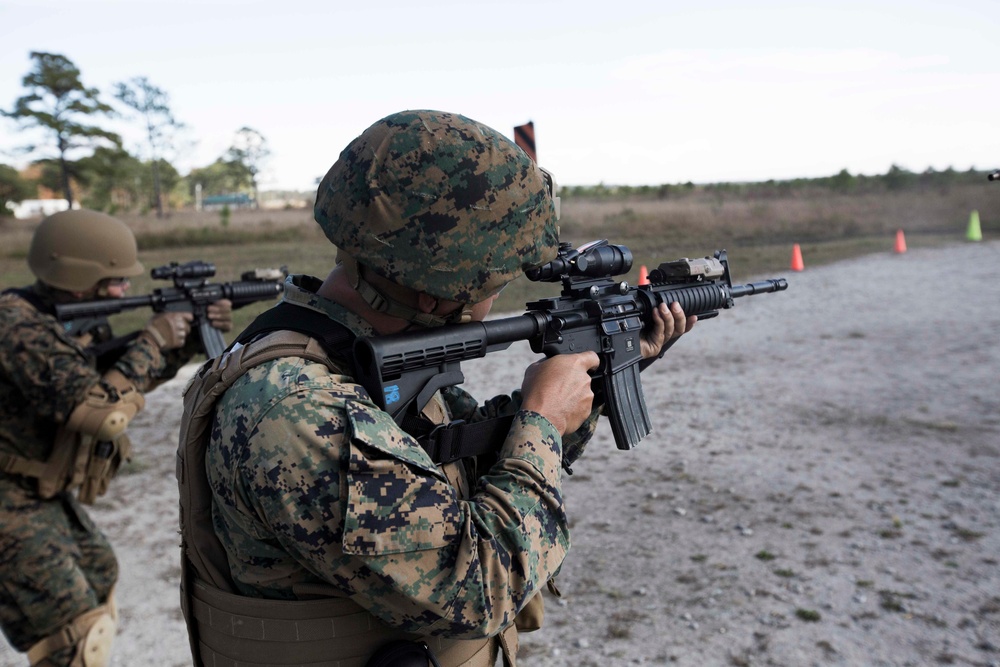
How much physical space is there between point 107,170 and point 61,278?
1114 inches

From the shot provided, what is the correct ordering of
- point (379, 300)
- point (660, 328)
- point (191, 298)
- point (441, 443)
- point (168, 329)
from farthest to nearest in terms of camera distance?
point (191, 298)
point (168, 329)
point (660, 328)
point (441, 443)
point (379, 300)

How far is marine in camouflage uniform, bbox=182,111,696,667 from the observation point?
1462mm

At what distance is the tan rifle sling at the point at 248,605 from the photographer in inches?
65.1

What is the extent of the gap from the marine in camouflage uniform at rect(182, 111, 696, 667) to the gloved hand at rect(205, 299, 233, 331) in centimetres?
377

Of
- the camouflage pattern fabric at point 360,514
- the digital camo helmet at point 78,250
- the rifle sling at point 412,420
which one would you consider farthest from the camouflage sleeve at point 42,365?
the camouflage pattern fabric at point 360,514

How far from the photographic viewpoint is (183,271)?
5.45 meters

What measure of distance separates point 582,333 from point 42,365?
267 centimetres

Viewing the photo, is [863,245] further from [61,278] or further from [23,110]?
[23,110]

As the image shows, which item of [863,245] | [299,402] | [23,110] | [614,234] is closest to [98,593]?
[299,402]

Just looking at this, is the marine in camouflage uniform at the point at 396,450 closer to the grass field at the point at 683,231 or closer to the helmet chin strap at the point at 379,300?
the helmet chin strap at the point at 379,300

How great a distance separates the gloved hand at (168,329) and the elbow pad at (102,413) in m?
0.78

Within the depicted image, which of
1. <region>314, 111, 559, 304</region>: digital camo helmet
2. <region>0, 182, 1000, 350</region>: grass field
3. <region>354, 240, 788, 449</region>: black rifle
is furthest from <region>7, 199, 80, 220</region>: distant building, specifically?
<region>314, 111, 559, 304</region>: digital camo helmet

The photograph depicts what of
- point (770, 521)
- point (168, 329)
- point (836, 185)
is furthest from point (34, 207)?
point (770, 521)

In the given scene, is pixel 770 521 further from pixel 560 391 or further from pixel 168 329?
pixel 168 329
